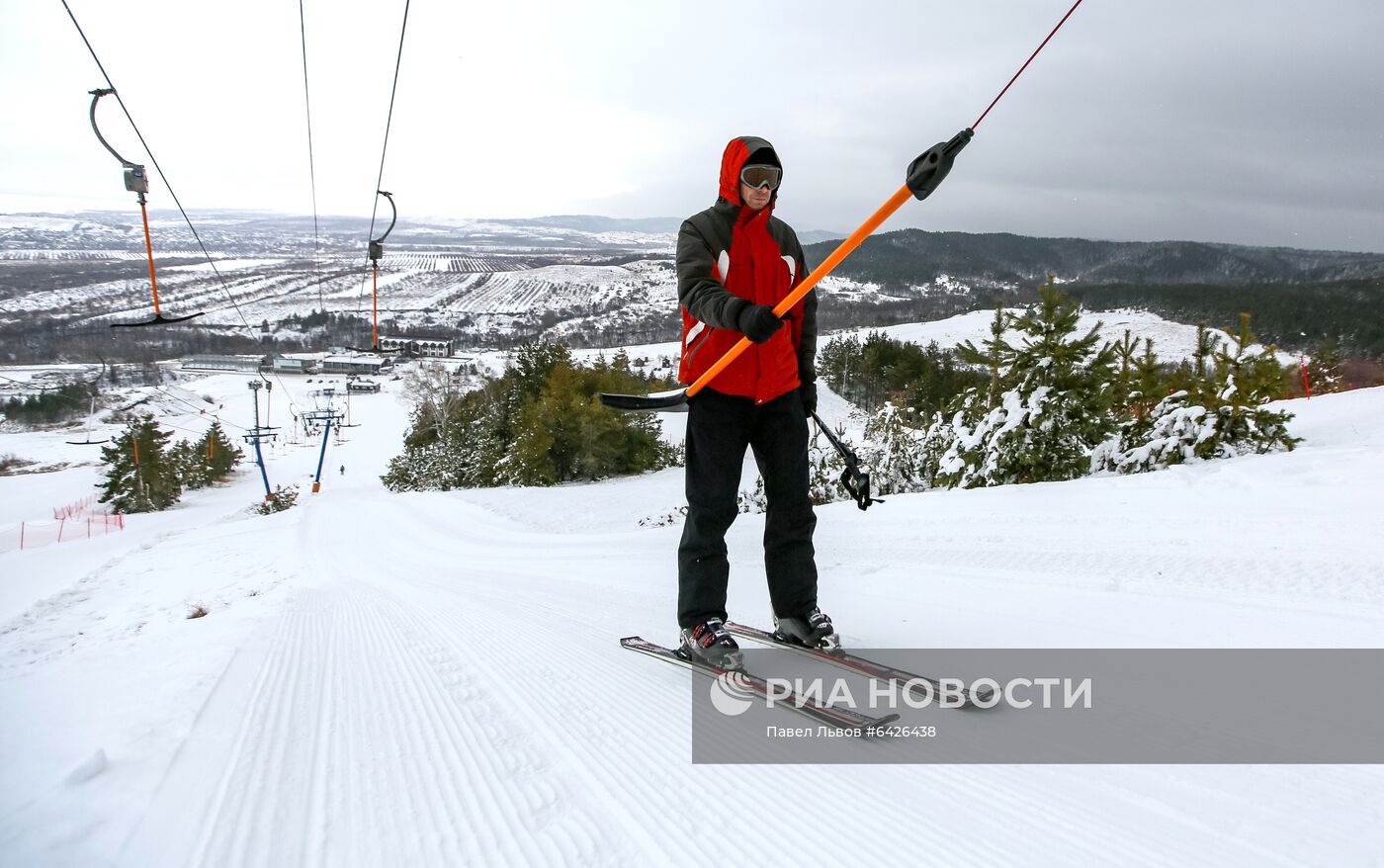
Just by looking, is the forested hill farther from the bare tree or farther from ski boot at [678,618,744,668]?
ski boot at [678,618,744,668]

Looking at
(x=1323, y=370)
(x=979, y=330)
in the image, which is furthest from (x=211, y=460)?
(x=979, y=330)

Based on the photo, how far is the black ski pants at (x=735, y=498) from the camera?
10.3 feet

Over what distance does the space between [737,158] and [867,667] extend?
2.22 meters

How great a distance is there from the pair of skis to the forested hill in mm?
142553

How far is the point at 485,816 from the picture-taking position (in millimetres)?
1813

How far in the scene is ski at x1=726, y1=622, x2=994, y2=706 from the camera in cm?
240

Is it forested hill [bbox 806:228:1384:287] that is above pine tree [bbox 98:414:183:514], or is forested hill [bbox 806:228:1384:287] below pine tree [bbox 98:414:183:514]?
above

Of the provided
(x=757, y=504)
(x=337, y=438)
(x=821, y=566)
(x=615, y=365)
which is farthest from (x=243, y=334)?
(x=821, y=566)

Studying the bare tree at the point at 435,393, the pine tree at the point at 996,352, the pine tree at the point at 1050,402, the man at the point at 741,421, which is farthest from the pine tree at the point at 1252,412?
the bare tree at the point at 435,393

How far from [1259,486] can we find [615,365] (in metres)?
33.0

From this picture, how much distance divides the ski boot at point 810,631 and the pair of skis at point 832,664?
0.03 meters

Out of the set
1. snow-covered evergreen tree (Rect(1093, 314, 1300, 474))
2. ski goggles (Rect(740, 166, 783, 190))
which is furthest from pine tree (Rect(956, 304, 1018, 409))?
ski goggles (Rect(740, 166, 783, 190))

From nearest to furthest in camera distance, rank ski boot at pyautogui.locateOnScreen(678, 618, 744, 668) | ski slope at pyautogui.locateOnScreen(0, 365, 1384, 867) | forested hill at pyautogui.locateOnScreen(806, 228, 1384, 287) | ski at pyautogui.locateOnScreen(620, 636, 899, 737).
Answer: ski slope at pyautogui.locateOnScreen(0, 365, 1384, 867) → ski at pyautogui.locateOnScreen(620, 636, 899, 737) → ski boot at pyautogui.locateOnScreen(678, 618, 744, 668) → forested hill at pyautogui.locateOnScreen(806, 228, 1384, 287)

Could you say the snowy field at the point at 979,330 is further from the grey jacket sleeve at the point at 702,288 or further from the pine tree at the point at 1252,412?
the grey jacket sleeve at the point at 702,288
